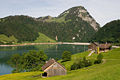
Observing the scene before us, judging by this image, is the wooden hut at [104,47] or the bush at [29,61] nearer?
the bush at [29,61]

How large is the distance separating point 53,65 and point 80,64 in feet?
52.5

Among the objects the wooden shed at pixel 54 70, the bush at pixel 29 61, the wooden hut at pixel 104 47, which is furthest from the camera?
the wooden hut at pixel 104 47

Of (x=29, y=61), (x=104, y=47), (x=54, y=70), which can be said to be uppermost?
(x=104, y=47)

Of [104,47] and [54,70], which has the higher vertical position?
[104,47]

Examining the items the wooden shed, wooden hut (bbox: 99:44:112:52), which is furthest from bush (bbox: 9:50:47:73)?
wooden hut (bbox: 99:44:112:52)

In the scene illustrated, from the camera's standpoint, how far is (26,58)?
83188 mm

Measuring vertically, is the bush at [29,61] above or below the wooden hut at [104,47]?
below

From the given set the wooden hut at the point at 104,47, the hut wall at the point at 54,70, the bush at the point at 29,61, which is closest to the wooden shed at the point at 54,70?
the hut wall at the point at 54,70

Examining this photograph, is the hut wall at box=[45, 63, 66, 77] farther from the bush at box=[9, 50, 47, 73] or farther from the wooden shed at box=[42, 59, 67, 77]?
the bush at box=[9, 50, 47, 73]

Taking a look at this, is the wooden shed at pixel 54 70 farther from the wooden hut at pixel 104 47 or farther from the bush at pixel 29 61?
the wooden hut at pixel 104 47

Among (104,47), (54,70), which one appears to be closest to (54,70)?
(54,70)

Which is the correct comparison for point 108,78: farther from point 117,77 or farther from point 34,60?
point 34,60

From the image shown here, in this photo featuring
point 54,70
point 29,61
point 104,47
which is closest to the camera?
point 54,70

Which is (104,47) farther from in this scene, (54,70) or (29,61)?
(54,70)
